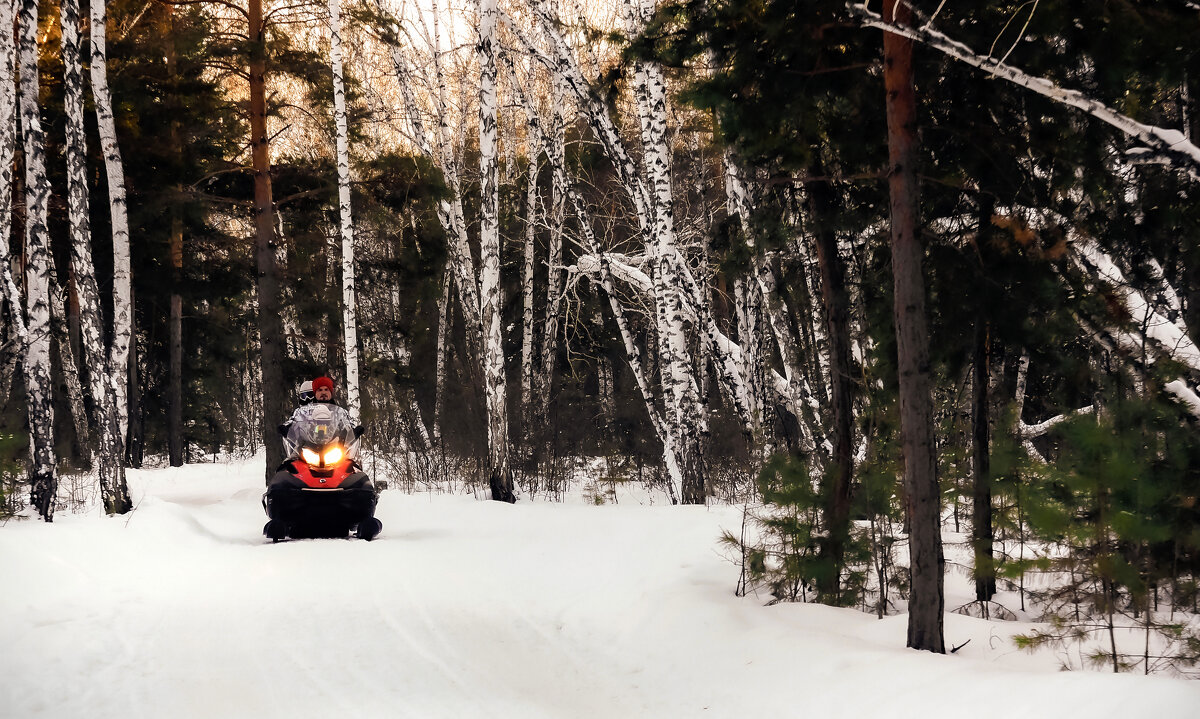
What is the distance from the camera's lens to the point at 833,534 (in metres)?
7.83

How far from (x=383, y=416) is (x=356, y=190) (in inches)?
260

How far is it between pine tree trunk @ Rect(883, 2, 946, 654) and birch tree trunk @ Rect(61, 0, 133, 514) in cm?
1055

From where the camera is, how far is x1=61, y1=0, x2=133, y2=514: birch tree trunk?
41.6 ft

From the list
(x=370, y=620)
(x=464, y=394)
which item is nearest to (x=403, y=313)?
(x=464, y=394)

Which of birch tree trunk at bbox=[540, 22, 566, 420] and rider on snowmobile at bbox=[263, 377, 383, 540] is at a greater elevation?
birch tree trunk at bbox=[540, 22, 566, 420]

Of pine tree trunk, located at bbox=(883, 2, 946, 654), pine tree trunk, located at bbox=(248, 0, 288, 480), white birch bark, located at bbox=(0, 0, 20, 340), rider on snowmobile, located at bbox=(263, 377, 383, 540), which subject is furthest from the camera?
pine tree trunk, located at bbox=(248, 0, 288, 480)

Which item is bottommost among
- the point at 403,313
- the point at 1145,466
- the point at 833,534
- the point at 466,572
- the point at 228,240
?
the point at 466,572

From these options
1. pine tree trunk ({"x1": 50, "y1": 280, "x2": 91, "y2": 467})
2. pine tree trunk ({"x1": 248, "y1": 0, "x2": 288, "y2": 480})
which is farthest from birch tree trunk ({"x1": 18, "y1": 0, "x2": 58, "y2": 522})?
pine tree trunk ({"x1": 50, "y1": 280, "x2": 91, "y2": 467})

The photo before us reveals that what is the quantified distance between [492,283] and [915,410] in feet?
33.2

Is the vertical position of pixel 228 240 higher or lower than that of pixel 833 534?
higher

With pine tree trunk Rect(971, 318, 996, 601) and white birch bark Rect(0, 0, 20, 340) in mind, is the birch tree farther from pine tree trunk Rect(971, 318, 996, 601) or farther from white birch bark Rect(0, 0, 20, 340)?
pine tree trunk Rect(971, 318, 996, 601)

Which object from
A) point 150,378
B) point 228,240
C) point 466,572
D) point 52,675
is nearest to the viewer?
point 52,675

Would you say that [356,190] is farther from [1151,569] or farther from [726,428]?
[1151,569]

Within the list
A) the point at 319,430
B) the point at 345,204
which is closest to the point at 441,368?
the point at 345,204
